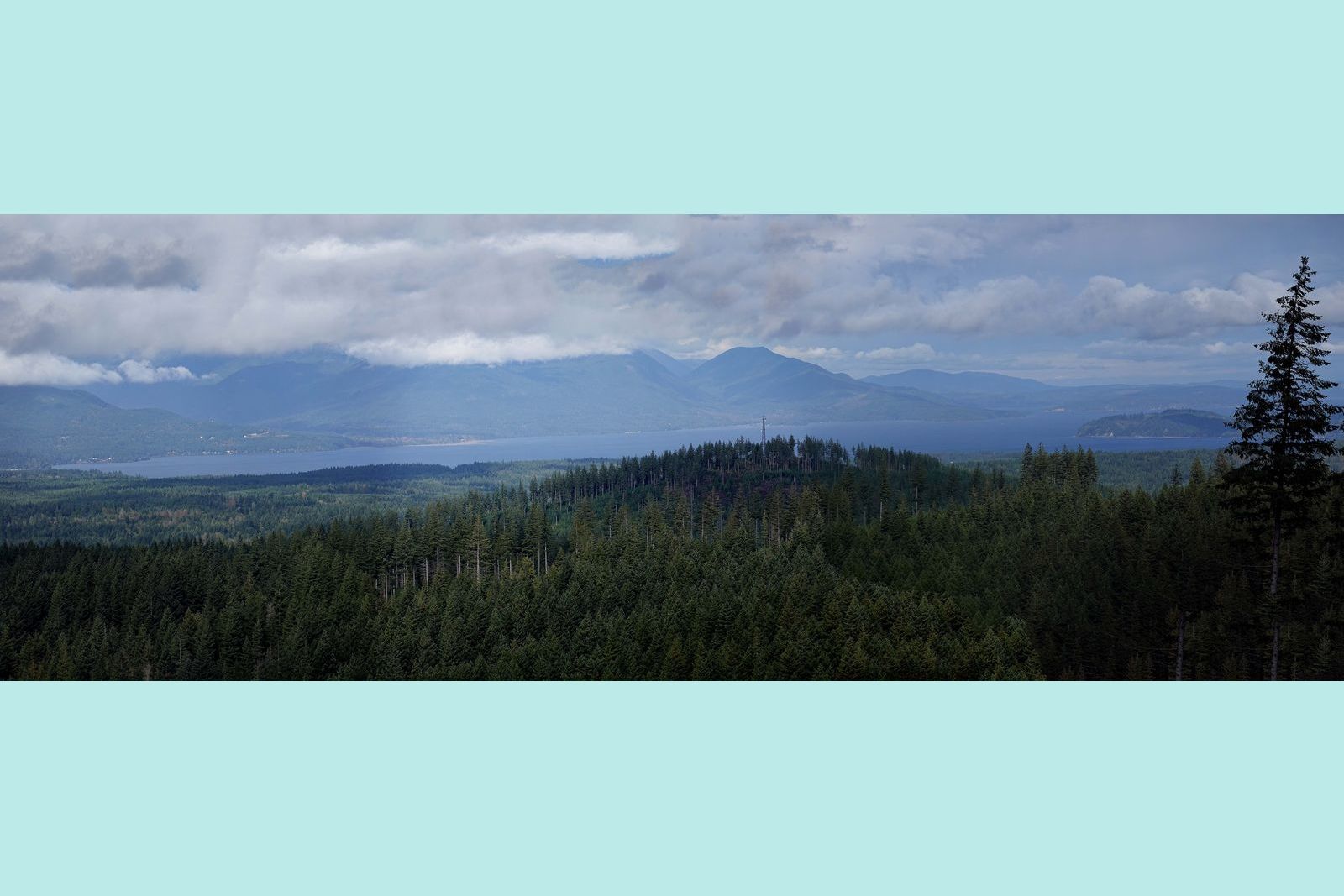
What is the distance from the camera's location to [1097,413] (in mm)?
10570

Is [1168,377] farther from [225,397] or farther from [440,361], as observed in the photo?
[225,397]

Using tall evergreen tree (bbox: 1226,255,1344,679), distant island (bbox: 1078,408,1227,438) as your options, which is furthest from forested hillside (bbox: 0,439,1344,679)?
distant island (bbox: 1078,408,1227,438)

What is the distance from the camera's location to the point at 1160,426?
32.0 ft

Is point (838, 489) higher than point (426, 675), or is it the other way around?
point (838, 489)

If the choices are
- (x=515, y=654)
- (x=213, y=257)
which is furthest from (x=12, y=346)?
(x=515, y=654)

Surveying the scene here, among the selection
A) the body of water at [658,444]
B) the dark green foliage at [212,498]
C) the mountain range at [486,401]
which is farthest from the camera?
the body of water at [658,444]

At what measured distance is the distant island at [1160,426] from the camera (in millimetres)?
8531

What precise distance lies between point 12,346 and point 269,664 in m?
5.61

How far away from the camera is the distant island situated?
28.0ft

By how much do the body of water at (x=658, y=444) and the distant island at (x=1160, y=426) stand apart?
10 cm

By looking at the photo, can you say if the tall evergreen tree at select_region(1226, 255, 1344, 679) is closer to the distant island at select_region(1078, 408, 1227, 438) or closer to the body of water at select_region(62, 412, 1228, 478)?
the distant island at select_region(1078, 408, 1227, 438)

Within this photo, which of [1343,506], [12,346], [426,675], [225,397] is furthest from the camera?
[225,397]

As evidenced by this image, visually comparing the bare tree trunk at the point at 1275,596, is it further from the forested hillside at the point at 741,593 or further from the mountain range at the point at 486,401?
the mountain range at the point at 486,401

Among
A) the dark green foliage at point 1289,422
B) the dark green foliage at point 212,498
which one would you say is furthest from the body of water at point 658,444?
the dark green foliage at point 1289,422
